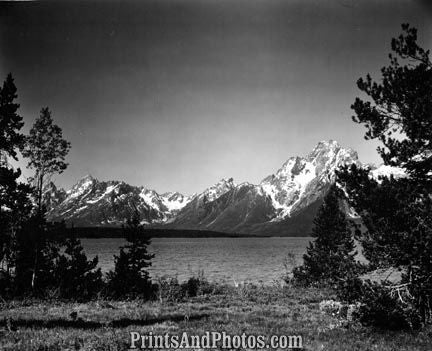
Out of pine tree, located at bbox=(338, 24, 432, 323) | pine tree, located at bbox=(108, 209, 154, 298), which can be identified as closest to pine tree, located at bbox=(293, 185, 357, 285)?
pine tree, located at bbox=(108, 209, 154, 298)

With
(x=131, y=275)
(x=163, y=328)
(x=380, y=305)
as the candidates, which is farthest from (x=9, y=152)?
(x=380, y=305)

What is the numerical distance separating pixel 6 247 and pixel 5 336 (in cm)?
1721

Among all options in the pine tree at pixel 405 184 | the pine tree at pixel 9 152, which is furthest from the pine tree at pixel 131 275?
the pine tree at pixel 405 184

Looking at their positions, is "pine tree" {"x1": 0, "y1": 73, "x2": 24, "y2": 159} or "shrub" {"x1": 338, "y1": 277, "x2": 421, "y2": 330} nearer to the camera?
"shrub" {"x1": 338, "y1": 277, "x2": 421, "y2": 330}

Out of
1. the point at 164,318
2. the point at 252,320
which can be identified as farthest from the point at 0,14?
the point at 252,320

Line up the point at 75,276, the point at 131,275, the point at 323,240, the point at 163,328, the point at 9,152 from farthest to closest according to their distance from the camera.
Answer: the point at 323,240 < the point at 131,275 < the point at 75,276 < the point at 9,152 < the point at 163,328

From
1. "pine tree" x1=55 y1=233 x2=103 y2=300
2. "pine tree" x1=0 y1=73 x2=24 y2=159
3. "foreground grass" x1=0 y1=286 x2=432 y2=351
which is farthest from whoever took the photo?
"pine tree" x1=55 y1=233 x2=103 y2=300

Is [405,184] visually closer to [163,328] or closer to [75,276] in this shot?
[163,328]

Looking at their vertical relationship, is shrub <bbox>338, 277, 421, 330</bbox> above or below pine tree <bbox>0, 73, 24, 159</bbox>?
below

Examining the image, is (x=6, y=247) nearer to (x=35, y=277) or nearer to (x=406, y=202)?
(x=35, y=277)

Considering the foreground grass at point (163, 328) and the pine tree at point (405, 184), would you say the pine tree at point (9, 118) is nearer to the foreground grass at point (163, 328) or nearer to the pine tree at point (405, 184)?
the foreground grass at point (163, 328)

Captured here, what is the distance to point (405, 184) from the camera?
489 inches

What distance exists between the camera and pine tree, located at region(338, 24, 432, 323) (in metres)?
11.3

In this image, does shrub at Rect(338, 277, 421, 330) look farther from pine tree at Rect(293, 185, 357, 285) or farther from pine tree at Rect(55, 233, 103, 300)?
pine tree at Rect(293, 185, 357, 285)
